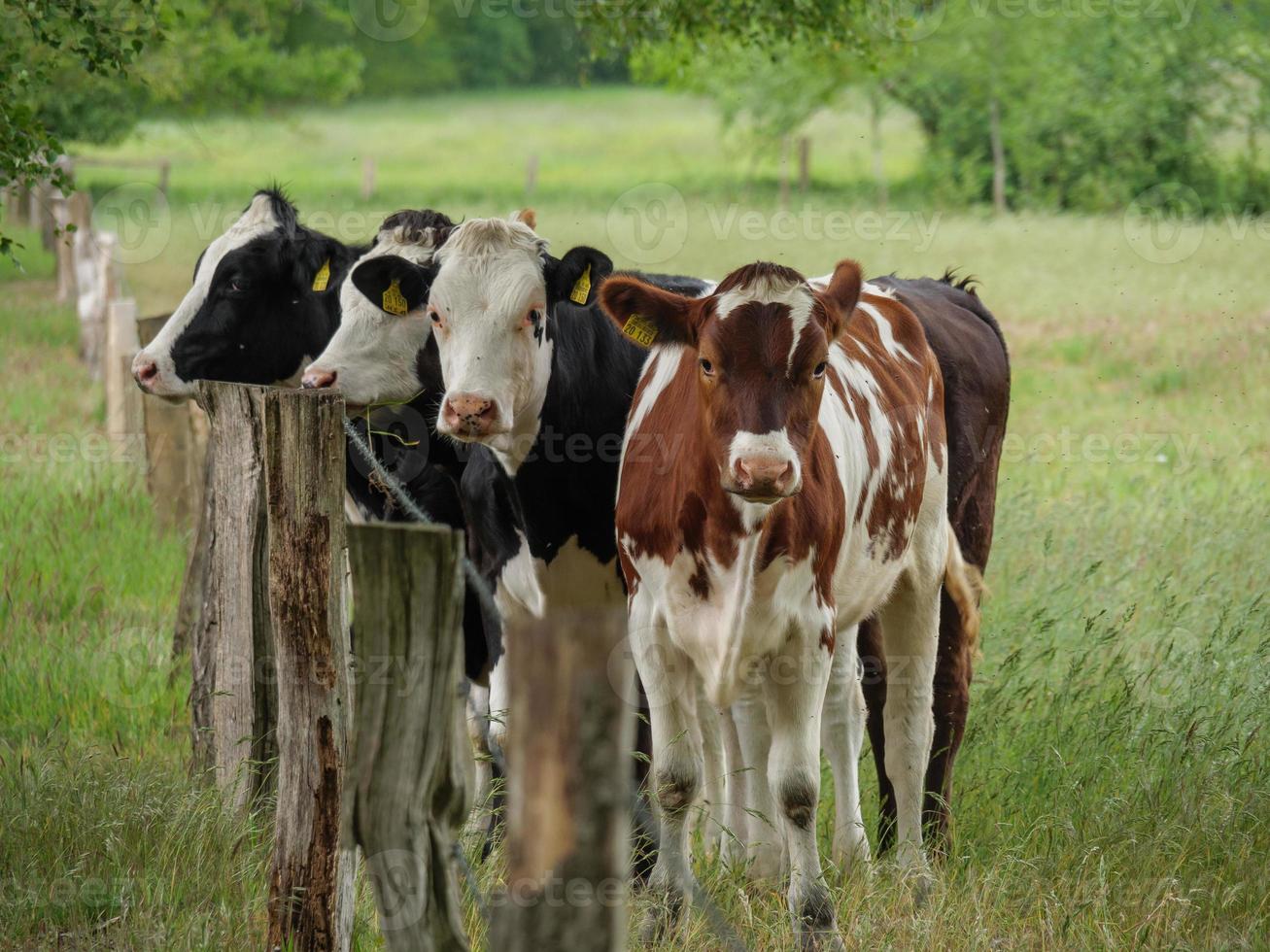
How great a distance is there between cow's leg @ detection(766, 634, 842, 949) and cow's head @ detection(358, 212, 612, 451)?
1285 millimetres

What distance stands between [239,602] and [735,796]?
Answer: 189cm

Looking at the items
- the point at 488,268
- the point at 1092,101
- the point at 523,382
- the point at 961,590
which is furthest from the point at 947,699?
the point at 1092,101

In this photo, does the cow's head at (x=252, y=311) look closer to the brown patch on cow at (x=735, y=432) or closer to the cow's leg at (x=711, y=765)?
the brown patch on cow at (x=735, y=432)

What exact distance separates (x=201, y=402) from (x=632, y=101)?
71.1 m

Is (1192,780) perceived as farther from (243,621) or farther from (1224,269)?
(1224,269)

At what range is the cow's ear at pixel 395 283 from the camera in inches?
214

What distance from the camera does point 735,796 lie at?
5.14 meters

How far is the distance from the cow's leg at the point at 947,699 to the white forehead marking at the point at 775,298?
6.44 feet

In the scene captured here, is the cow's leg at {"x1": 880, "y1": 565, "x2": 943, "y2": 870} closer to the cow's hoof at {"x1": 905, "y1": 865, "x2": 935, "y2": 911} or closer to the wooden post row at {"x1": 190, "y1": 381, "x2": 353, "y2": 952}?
the cow's hoof at {"x1": 905, "y1": 865, "x2": 935, "y2": 911}

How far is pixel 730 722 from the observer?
538cm

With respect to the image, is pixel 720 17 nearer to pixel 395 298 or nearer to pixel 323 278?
pixel 323 278

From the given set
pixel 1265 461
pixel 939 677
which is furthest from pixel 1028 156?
pixel 939 677

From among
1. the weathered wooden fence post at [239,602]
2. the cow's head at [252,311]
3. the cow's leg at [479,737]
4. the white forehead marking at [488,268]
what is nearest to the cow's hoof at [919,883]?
the cow's leg at [479,737]

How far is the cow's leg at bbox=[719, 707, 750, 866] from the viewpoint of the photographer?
4883 millimetres
